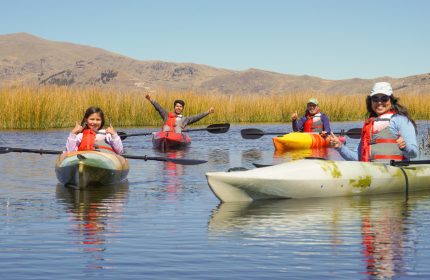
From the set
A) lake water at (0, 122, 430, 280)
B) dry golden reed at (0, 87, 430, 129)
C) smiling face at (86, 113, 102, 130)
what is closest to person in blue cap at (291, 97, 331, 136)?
lake water at (0, 122, 430, 280)

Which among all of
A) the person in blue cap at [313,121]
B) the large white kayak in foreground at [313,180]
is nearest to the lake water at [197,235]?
the large white kayak in foreground at [313,180]

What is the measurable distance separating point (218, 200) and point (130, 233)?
2651 mm

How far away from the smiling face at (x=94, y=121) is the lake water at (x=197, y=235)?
86 centimetres

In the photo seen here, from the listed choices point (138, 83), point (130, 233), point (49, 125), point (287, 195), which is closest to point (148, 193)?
point (287, 195)

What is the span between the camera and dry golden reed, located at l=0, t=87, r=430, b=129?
28094 mm

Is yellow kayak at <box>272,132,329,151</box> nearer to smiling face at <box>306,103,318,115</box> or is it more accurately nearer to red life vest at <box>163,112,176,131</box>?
smiling face at <box>306,103,318,115</box>

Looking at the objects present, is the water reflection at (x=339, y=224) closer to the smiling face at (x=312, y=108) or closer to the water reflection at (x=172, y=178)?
the water reflection at (x=172, y=178)

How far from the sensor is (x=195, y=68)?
5846 inches

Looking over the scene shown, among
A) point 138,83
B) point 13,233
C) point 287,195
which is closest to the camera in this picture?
point 13,233

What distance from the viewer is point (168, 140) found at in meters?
20.9

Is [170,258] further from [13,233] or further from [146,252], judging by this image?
[13,233]

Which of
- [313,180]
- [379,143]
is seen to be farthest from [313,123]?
[313,180]

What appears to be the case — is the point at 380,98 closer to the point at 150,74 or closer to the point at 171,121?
the point at 171,121

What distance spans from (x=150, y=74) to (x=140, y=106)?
4401 inches
